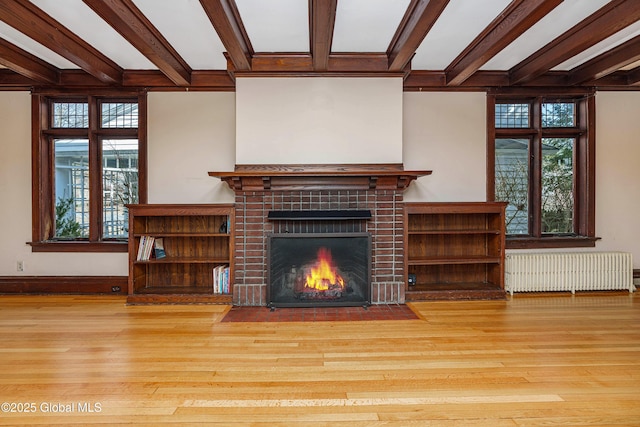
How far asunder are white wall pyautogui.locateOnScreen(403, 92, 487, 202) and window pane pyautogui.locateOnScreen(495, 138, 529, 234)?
0.30m

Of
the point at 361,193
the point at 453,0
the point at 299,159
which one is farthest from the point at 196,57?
the point at 453,0

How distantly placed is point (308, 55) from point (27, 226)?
12.6 ft

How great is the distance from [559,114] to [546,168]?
0.70 metres

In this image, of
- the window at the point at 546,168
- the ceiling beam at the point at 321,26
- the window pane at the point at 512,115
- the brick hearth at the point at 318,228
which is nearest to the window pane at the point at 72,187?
the brick hearth at the point at 318,228

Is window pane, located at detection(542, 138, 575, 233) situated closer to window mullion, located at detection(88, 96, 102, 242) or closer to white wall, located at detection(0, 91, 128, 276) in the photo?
white wall, located at detection(0, 91, 128, 276)

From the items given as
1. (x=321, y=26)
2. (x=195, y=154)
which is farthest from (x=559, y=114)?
(x=195, y=154)

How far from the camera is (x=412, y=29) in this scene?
2980 millimetres

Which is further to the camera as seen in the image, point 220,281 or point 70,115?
point 70,115

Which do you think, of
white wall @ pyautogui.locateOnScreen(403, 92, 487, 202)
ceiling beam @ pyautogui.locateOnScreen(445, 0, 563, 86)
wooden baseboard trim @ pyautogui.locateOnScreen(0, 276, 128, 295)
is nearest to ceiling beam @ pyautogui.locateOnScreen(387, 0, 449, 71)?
ceiling beam @ pyautogui.locateOnScreen(445, 0, 563, 86)

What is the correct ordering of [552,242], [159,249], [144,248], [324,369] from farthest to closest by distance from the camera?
1. [552,242]
2. [159,249]
3. [144,248]
4. [324,369]

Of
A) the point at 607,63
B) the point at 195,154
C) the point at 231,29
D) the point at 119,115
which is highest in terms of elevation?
the point at 607,63

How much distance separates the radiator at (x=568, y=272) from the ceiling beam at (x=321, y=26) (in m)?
3.05

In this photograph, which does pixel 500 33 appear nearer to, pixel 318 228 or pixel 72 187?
pixel 318 228

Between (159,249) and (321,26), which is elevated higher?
(321,26)
